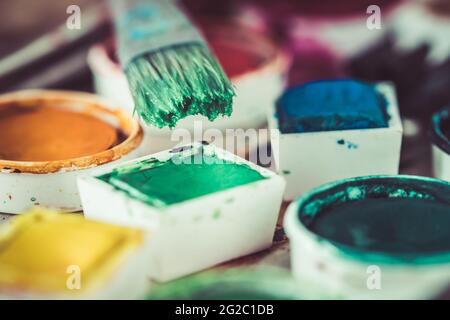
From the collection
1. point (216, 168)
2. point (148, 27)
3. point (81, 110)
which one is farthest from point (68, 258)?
point (148, 27)

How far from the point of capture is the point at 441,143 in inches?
49.8

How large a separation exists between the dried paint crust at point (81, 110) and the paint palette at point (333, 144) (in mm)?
235

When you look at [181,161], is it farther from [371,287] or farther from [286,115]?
[371,287]

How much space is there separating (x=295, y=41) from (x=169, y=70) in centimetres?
70

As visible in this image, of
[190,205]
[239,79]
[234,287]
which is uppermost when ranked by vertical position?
[239,79]

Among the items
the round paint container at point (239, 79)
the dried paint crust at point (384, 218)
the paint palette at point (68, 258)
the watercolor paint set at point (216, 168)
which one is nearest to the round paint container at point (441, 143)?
the watercolor paint set at point (216, 168)

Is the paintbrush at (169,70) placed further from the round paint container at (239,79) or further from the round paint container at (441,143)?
the round paint container at (441,143)

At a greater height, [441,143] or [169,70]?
[169,70]

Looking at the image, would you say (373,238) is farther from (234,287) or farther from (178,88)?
(178,88)

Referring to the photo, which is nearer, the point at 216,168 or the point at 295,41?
the point at 216,168

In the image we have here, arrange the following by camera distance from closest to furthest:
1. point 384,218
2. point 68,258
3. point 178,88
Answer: point 68,258 < point 384,218 < point 178,88

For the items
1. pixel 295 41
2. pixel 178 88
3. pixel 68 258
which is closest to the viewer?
pixel 68 258

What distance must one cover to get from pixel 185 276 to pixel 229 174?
0.15 meters

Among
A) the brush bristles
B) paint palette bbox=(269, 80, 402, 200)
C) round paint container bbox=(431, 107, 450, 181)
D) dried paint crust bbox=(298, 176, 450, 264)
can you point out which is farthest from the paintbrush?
round paint container bbox=(431, 107, 450, 181)
